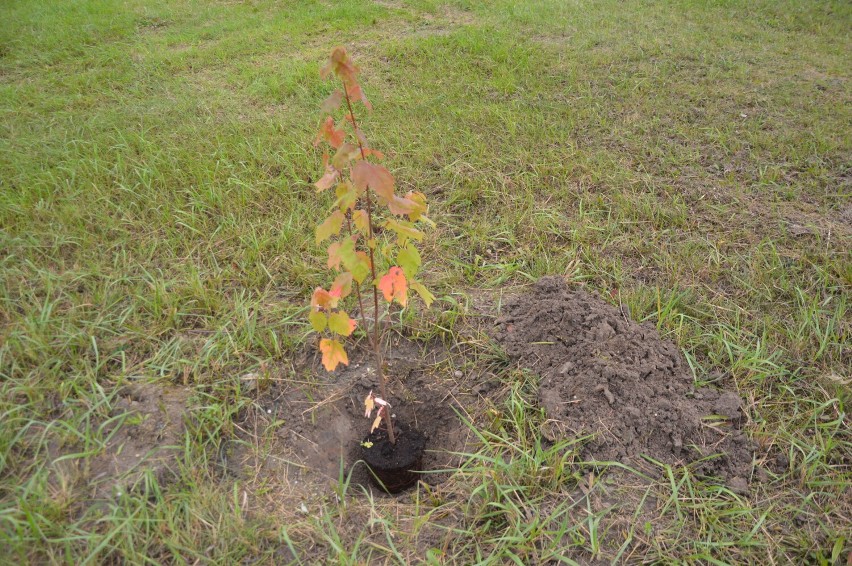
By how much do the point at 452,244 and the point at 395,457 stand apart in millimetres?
1237

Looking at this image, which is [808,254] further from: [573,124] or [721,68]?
[721,68]

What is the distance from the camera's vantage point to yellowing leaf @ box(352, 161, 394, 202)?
1.61 m

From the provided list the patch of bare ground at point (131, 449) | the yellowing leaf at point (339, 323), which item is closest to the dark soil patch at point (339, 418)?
the patch of bare ground at point (131, 449)

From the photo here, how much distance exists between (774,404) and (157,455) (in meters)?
2.16

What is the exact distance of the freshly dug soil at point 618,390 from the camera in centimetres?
193

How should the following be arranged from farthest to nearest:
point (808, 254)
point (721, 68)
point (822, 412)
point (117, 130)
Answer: point (721, 68), point (117, 130), point (808, 254), point (822, 412)

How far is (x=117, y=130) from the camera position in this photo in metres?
3.61

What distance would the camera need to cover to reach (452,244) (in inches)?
115

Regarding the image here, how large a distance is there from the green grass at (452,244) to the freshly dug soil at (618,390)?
9cm

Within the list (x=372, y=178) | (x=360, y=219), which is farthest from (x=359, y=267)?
(x=372, y=178)

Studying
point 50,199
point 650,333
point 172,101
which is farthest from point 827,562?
point 172,101

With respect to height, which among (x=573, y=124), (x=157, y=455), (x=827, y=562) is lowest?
(x=827, y=562)

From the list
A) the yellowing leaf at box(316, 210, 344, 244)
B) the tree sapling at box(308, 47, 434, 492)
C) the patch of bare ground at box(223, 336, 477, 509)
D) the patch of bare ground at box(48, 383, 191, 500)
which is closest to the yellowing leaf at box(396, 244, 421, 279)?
the tree sapling at box(308, 47, 434, 492)

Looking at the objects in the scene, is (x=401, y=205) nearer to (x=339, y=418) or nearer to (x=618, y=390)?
(x=339, y=418)
